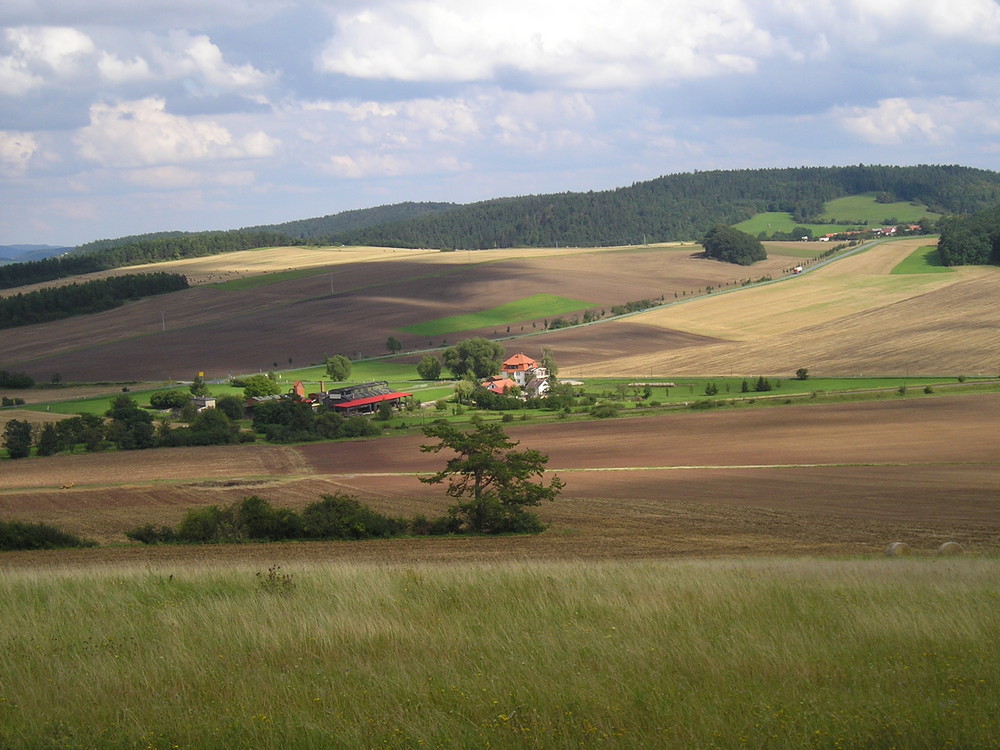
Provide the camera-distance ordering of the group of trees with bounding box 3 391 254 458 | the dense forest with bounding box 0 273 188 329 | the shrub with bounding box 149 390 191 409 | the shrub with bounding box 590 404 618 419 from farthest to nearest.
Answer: the dense forest with bounding box 0 273 188 329 < the shrub with bounding box 149 390 191 409 < the shrub with bounding box 590 404 618 419 < the group of trees with bounding box 3 391 254 458

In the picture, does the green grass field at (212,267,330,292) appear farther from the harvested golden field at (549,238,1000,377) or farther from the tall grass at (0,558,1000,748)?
the tall grass at (0,558,1000,748)

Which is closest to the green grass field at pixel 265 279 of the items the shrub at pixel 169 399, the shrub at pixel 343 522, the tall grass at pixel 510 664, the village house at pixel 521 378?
the village house at pixel 521 378

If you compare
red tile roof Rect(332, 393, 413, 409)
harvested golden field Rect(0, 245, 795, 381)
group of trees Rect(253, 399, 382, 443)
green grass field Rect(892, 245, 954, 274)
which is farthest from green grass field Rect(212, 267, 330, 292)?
green grass field Rect(892, 245, 954, 274)

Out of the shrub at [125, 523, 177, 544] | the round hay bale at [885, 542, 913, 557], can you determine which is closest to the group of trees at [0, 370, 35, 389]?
the shrub at [125, 523, 177, 544]

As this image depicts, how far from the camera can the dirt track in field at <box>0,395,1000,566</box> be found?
22391 mm

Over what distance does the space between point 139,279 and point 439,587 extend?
5817 inches

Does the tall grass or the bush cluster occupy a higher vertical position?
the tall grass

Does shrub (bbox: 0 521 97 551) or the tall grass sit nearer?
the tall grass

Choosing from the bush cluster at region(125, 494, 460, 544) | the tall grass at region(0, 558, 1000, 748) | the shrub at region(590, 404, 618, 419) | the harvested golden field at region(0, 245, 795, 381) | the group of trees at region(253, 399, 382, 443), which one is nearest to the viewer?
the tall grass at region(0, 558, 1000, 748)

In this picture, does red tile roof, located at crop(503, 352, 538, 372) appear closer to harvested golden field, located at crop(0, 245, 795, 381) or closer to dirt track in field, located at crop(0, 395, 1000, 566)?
harvested golden field, located at crop(0, 245, 795, 381)

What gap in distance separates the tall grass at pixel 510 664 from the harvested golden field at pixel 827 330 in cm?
6714

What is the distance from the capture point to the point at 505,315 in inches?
4688

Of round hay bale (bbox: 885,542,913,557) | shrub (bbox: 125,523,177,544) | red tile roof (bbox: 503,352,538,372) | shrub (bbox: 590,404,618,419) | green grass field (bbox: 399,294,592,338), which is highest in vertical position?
green grass field (bbox: 399,294,592,338)

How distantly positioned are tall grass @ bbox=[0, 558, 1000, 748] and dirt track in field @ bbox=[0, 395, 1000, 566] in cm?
789
